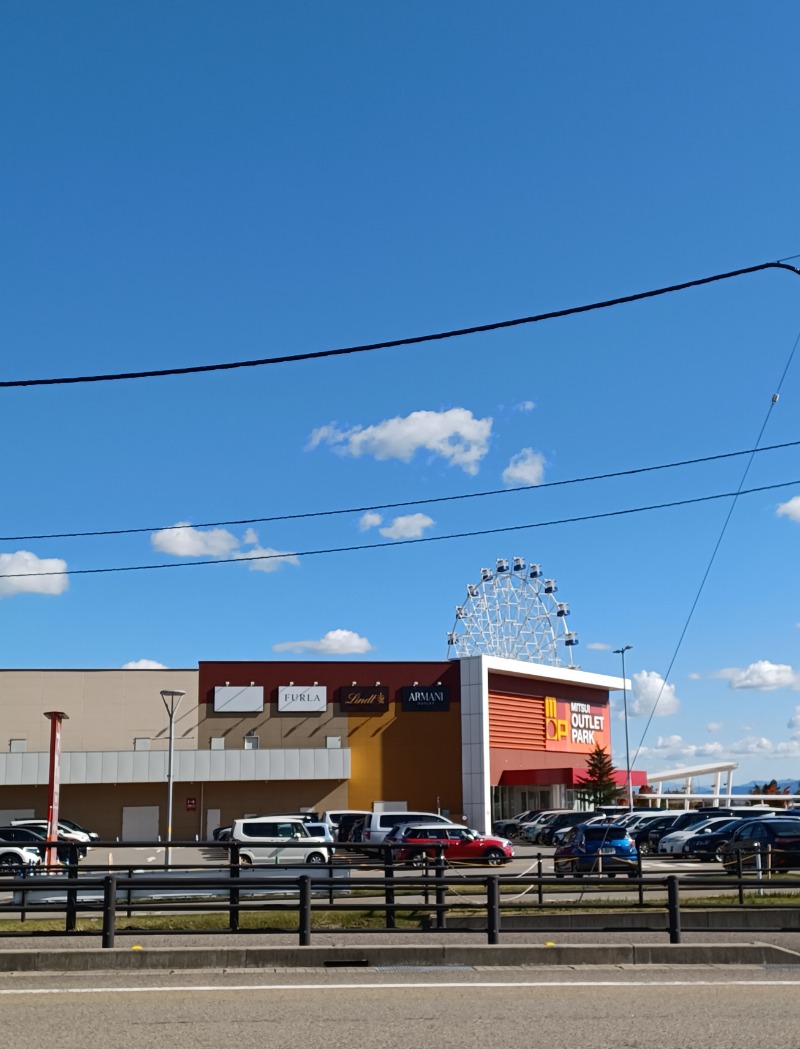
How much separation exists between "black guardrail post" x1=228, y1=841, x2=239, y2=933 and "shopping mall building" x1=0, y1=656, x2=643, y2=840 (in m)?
38.6

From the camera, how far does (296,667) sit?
56781mm

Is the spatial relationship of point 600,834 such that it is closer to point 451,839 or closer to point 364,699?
point 451,839

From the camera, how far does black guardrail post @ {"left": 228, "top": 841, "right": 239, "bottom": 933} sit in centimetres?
1296

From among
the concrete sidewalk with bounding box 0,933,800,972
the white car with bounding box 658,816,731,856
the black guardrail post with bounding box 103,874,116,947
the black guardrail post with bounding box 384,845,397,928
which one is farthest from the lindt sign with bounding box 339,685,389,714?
the black guardrail post with bounding box 103,874,116,947

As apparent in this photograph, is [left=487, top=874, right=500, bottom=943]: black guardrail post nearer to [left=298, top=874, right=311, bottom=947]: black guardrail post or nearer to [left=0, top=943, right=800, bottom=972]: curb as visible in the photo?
[left=0, top=943, right=800, bottom=972]: curb

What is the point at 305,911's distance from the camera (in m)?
12.7

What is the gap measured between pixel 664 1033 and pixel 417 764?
48.6m

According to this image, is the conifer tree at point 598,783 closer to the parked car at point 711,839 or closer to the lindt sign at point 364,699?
the lindt sign at point 364,699

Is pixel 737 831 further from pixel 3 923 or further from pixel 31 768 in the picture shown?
pixel 31 768

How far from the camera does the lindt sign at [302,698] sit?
184ft

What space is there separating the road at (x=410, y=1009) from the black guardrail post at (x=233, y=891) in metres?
1.32

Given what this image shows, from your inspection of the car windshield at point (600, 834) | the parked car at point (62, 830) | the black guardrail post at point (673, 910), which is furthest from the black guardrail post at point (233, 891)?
the parked car at point (62, 830)

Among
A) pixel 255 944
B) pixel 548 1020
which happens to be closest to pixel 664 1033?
pixel 548 1020

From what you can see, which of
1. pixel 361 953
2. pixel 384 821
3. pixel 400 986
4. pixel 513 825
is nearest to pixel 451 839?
pixel 384 821
